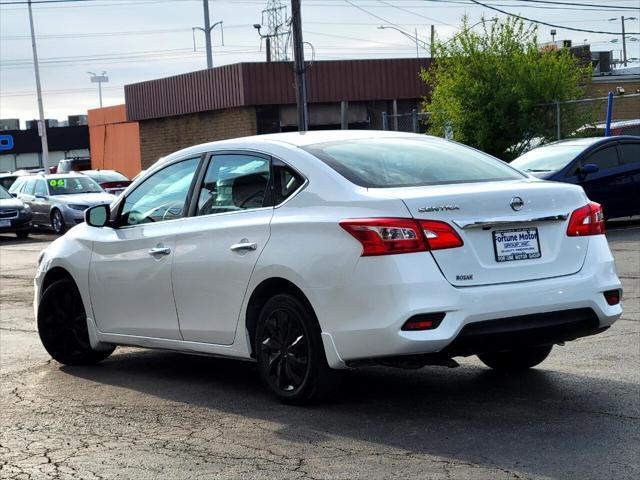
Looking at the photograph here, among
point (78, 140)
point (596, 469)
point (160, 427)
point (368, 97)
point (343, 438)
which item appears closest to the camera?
point (596, 469)

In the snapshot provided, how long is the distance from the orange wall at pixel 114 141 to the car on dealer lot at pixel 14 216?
22.1 meters

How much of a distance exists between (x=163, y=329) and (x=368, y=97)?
37478 millimetres

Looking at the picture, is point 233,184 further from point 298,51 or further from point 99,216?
point 298,51

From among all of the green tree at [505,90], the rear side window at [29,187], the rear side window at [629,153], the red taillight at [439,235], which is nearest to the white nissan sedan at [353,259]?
the red taillight at [439,235]

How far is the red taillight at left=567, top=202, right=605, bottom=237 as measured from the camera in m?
6.68

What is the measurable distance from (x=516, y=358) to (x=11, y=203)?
2392 centimetres

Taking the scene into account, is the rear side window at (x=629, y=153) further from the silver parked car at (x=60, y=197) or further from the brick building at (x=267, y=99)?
the brick building at (x=267, y=99)

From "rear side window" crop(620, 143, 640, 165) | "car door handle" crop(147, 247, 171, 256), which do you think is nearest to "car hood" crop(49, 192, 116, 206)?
"rear side window" crop(620, 143, 640, 165)

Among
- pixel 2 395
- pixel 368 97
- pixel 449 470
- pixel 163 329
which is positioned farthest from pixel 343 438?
pixel 368 97

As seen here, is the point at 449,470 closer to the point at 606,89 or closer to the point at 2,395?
the point at 2,395

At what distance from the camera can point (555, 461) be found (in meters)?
5.45

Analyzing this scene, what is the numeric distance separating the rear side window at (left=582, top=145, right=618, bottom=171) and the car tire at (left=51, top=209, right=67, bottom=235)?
15.6 meters

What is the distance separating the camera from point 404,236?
6.23 meters

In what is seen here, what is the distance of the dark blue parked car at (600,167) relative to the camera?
63.0 ft
